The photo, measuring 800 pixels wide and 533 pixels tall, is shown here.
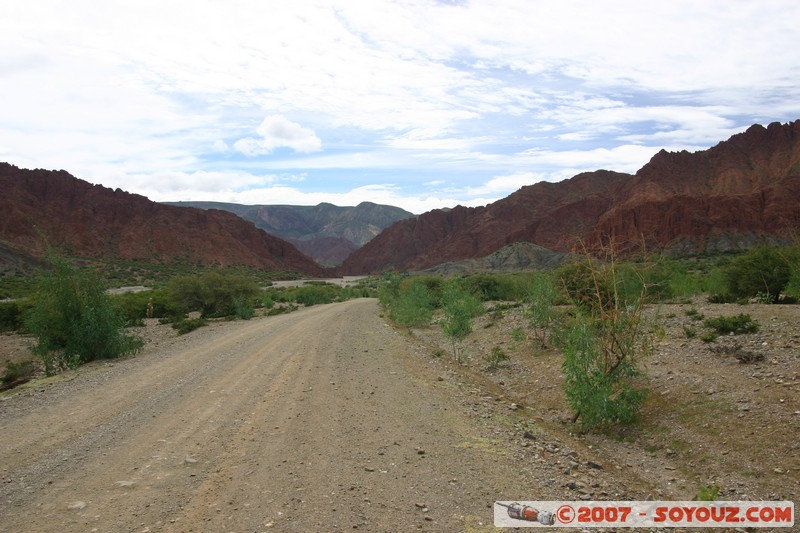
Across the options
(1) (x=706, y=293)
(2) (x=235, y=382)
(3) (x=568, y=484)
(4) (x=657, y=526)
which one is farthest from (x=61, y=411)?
(1) (x=706, y=293)

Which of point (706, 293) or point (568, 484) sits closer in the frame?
A: point (568, 484)

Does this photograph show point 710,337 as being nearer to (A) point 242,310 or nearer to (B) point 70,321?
(B) point 70,321

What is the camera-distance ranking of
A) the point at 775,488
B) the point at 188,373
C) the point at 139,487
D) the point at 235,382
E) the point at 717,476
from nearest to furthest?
the point at 139,487 < the point at 775,488 < the point at 717,476 < the point at 235,382 < the point at 188,373

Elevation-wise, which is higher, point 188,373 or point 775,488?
point 188,373

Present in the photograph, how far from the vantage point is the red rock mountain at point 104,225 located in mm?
95125

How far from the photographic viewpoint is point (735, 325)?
13.6 m

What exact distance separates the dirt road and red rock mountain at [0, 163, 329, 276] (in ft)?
286

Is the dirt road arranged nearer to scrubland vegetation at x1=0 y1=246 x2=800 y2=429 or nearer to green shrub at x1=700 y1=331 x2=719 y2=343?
scrubland vegetation at x1=0 y1=246 x2=800 y2=429

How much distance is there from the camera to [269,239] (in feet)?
513

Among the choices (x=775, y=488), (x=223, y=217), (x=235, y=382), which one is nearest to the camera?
(x=775, y=488)

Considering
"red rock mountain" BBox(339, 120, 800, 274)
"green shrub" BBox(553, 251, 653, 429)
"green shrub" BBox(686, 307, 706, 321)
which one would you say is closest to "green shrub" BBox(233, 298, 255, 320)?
"green shrub" BBox(686, 307, 706, 321)

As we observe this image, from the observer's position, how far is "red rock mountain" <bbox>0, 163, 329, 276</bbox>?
95125 mm

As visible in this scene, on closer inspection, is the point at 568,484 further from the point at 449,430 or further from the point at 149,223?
the point at 149,223

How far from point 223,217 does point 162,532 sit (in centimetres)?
14874
